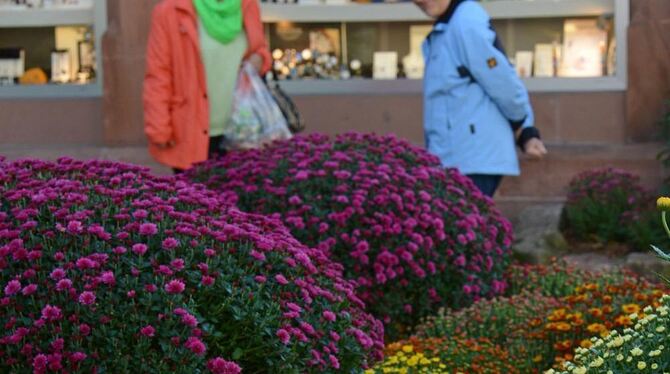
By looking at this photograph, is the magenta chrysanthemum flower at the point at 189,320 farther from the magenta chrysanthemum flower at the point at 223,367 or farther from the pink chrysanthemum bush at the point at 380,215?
the pink chrysanthemum bush at the point at 380,215

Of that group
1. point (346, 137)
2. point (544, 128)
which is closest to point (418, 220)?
point (346, 137)

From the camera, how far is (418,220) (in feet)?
23.1

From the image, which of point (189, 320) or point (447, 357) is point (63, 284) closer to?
point (189, 320)

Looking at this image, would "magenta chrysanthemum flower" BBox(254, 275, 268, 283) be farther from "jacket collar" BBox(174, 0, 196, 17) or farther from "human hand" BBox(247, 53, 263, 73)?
"human hand" BBox(247, 53, 263, 73)

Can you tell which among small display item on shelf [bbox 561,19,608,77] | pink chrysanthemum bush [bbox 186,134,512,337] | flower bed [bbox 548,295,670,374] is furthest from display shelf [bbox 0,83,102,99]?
flower bed [bbox 548,295,670,374]

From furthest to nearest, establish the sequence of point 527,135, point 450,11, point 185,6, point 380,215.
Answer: point 185,6
point 527,135
point 450,11
point 380,215

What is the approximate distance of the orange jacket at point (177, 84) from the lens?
862 cm

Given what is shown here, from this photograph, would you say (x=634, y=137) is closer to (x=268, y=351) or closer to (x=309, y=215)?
(x=309, y=215)

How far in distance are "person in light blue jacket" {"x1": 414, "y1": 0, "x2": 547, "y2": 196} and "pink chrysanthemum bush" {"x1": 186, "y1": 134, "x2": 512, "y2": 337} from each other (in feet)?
2.45

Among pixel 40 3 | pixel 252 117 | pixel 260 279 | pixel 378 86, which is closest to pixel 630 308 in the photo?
pixel 260 279

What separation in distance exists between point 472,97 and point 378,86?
11.0 feet

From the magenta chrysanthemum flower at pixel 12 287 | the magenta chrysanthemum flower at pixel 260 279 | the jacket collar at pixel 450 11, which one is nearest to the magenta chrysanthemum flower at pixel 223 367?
the magenta chrysanthemum flower at pixel 260 279

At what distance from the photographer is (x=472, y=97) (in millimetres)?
8227

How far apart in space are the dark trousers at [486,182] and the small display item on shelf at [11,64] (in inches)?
188
